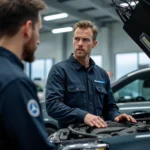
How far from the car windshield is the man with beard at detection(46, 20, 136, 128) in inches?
75.0

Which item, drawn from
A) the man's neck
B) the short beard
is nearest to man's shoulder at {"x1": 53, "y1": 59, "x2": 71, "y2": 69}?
the short beard

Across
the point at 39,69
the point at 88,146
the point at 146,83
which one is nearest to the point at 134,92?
the point at 146,83

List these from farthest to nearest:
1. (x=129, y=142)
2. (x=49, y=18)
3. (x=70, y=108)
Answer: (x=49, y=18) < (x=70, y=108) < (x=129, y=142)

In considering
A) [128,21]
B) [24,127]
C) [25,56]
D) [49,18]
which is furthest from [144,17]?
[49,18]

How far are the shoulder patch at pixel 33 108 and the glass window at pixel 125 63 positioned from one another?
14.0 meters

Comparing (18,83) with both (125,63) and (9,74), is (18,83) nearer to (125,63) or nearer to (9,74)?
(9,74)

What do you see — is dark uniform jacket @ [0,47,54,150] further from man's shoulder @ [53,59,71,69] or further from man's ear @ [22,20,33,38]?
man's shoulder @ [53,59,71,69]

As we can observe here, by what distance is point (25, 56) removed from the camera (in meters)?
1.44

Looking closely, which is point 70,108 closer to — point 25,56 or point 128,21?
point 128,21

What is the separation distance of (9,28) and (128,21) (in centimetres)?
131

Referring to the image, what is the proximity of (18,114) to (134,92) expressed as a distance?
4094mm

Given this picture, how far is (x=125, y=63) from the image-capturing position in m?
15.4

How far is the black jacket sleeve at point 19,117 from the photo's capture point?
1.22 meters

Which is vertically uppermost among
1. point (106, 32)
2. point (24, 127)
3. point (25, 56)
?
point (106, 32)
